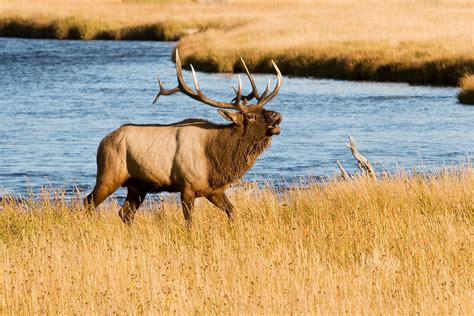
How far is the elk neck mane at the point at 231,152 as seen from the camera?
9766 millimetres

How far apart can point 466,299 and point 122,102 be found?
24.1 meters

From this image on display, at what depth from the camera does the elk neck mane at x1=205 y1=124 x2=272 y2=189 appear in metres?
9.77

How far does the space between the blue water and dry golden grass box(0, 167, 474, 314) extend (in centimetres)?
321

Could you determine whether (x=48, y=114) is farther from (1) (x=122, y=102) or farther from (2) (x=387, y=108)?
(2) (x=387, y=108)

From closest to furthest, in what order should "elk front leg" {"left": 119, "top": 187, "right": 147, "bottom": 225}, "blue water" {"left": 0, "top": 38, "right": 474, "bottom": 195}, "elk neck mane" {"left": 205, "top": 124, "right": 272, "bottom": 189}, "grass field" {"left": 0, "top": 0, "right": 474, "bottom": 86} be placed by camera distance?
"elk neck mane" {"left": 205, "top": 124, "right": 272, "bottom": 189} < "elk front leg" {"left": 119, "top": 187, "right": 147, "bottom": 225} < "blue water" {"left": 0, "top": 38, "right": 474, "bottom": 195} < "grass field" {"left": 0, "top": 0, "right": 474, "bottom": 86}

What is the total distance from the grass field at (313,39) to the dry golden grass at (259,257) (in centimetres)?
2212

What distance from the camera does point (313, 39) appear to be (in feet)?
139

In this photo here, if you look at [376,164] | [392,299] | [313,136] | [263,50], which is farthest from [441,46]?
[392,299]

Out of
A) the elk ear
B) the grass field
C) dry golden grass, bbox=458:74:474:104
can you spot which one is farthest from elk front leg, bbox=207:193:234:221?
the grass field

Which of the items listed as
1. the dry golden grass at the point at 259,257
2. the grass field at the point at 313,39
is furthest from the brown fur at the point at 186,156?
the grass field at the point at 313,39

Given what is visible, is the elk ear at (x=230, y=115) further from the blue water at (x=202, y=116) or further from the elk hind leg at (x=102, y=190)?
the blue water at (x=202, y=116)

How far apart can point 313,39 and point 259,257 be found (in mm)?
34616

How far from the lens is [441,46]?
1433 inches

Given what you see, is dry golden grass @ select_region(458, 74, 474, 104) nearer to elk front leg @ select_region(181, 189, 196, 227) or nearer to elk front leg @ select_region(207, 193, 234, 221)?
elk front leg @ select_region(207, 193, 234, 221)
